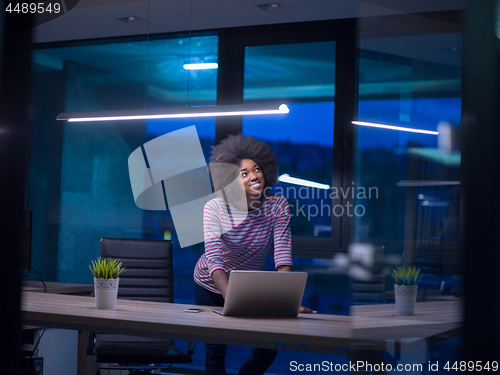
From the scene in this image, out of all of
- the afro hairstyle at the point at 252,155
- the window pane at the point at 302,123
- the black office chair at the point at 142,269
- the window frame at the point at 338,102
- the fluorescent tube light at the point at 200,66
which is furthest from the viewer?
the fluorescent tube light at the point at 200,66

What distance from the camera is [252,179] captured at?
11.0ft

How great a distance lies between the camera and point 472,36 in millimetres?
757

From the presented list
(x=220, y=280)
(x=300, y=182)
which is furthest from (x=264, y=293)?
(x=300, y=182)

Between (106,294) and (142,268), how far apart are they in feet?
2.45

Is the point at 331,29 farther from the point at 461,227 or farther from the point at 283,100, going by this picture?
the point at 461,227

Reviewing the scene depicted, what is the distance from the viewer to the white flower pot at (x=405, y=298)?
1217mm

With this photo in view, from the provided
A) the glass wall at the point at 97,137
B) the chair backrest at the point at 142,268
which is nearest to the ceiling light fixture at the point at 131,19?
the glass wall at the point at 97,137

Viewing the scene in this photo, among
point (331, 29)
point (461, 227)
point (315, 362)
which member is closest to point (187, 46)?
point (331, 29)

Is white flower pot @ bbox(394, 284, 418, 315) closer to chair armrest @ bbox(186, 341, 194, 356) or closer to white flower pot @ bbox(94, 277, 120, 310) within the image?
white flower pot @ bbox(94, 277, 120, 310)

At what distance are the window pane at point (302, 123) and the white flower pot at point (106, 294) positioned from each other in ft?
7.25

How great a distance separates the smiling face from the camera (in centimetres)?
322

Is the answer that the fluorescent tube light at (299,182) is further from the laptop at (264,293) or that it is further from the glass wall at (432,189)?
the glass wall at (432,189)

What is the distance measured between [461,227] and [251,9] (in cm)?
384

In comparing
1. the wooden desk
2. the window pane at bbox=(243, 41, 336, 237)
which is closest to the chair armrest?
the wooden desk
